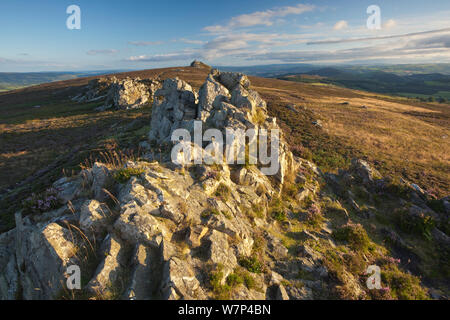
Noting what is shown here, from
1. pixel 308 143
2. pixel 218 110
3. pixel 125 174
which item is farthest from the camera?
pixel 308 143

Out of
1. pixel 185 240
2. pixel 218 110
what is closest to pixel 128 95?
pixel 218 110

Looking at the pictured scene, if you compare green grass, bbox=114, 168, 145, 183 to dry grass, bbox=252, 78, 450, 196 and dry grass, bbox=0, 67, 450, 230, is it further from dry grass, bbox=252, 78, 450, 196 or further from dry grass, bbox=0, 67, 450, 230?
dry grass, bbox=252, 78, 450, 196

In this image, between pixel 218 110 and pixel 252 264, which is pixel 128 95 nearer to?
pixel 218 110

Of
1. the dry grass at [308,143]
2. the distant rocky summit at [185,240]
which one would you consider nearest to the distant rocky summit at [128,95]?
the dry grass at [308,143]

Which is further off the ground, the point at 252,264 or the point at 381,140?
the point at 381,140

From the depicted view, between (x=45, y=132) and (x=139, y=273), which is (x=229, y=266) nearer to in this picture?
(x=139, y=273)

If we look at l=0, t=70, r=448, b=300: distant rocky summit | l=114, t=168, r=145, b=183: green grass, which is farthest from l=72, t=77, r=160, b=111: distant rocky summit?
l=114, t=168, r=145, b=183: green grass

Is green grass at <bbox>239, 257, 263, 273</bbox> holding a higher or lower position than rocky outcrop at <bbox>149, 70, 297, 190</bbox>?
lower

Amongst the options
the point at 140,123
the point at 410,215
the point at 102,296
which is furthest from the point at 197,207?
the point at 140,123

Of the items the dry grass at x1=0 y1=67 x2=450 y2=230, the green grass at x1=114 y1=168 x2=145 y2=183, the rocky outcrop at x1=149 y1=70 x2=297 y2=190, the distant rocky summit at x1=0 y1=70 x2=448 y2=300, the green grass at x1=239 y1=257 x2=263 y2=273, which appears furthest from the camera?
the dry grass at x1=0 y1=67 x2=450 y2=230
